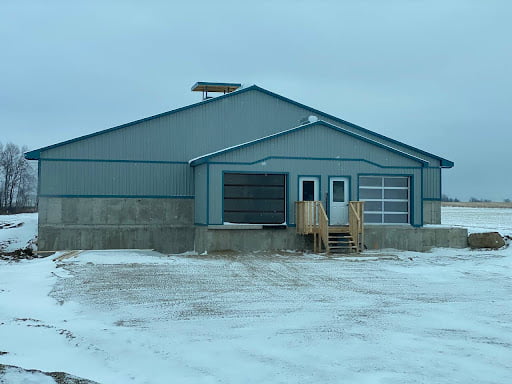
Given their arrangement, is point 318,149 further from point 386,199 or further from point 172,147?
point 172,147

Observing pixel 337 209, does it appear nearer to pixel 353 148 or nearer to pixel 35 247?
pixel 353 148

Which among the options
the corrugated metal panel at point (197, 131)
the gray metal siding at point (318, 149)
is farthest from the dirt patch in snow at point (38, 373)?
the corrugated metal panel at point (197, 131)

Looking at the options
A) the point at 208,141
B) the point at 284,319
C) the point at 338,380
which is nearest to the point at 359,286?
the point at 284,319

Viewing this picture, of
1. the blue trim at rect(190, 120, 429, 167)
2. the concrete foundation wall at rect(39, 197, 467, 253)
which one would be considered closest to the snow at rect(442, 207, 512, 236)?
the concrete foundation wall at rect(39, 197, 467, 253)

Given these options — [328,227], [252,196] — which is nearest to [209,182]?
[252,196]

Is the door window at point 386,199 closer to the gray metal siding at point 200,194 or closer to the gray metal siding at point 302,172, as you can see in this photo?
the gray metal siding at point 302,172

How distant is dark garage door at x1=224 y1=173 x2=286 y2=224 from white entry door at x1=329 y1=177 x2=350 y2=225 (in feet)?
5.57

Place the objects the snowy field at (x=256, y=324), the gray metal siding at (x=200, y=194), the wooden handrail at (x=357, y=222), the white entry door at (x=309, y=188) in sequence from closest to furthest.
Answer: the snowy field at (x=256, y=324) < the wooden handrail at (x=357, y=222) < the gray metal siding at (x=200, y=194) < the white entry door at (x=309, y=188)

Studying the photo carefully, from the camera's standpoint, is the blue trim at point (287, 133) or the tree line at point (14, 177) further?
the tree line at point (14, 177)

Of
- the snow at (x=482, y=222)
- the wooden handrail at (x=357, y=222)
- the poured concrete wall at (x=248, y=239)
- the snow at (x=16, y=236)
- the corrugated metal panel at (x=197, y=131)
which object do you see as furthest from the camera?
the snow at (x=482, y=222)

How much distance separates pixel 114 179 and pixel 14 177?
67.3 metres

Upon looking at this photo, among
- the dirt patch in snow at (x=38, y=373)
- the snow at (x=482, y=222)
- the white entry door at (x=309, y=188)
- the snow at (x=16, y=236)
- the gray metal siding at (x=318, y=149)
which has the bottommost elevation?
the dirt patch in snow at (x=38, y=373)

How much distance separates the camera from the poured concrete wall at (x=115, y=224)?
2303 cm

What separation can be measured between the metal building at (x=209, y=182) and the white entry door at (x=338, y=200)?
0.12ft
